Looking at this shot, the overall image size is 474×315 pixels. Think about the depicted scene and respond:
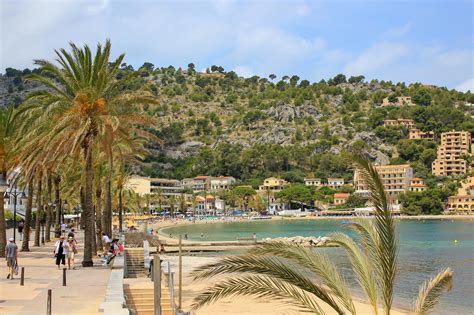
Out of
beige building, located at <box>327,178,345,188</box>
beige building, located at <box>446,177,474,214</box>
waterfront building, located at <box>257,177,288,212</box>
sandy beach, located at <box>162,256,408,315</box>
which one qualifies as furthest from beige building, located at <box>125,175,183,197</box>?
sandy beach, located at <box>162,256,408,315</box>

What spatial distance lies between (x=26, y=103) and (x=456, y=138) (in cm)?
17978

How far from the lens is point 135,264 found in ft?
84.1

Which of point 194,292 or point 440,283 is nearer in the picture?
point 440,283

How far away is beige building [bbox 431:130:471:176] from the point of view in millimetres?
181125

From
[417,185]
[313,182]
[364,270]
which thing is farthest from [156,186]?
[364,270]

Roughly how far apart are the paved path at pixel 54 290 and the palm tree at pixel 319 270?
5613 millimetres

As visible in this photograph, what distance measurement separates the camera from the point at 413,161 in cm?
19525

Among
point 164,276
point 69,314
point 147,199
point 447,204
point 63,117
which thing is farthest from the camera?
point 447,204

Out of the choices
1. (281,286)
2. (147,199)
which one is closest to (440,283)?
(281,286)

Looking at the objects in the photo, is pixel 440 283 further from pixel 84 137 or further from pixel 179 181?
pixel 179 181

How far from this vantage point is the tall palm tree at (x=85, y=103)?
2234 cm

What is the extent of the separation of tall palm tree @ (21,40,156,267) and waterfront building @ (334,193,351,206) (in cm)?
14690

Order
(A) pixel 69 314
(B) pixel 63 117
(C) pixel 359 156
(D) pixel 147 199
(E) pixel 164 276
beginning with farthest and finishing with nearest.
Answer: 1. (D) pixel 147 199
2. (B) pixel 63 117
3. (E) pixel 164 276
4. (A) pixel 69 314
5. (C) pixel 359 156

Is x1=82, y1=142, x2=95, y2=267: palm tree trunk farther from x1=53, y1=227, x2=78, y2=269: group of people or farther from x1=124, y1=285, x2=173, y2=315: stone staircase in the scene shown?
x1=124, y1=285, x2=173, y2=315: stone staircase
